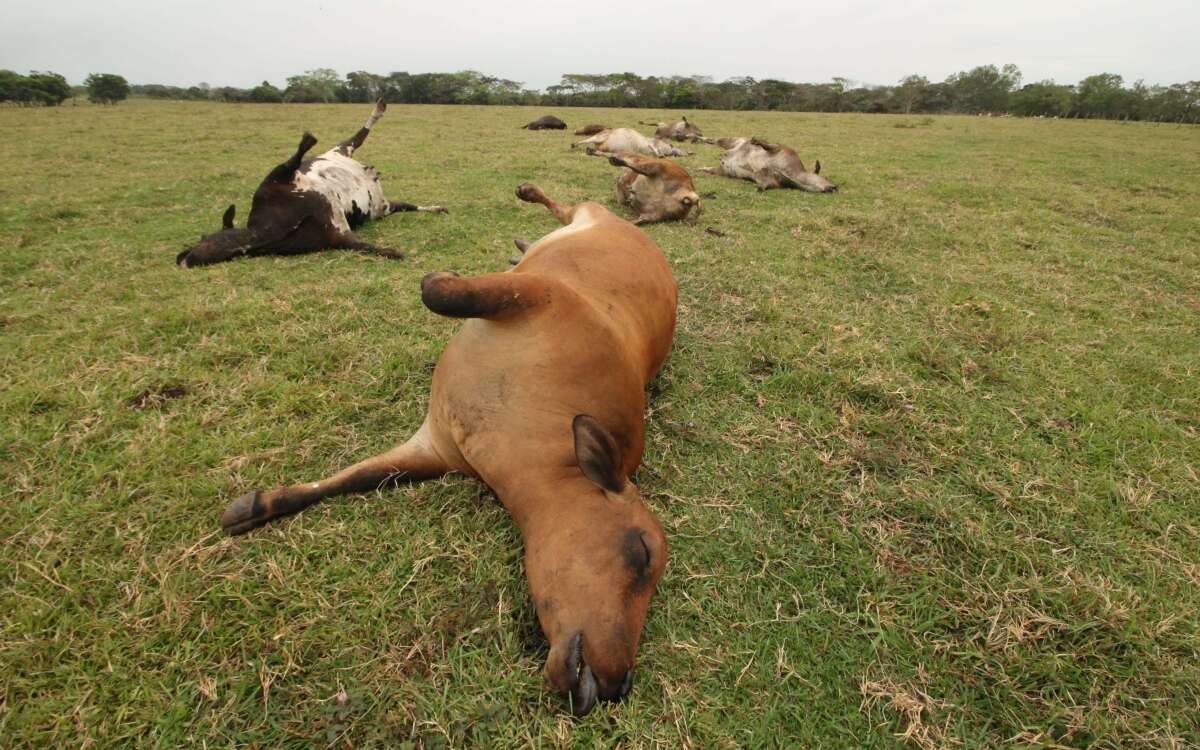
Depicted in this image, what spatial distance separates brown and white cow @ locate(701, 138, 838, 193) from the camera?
8.59m

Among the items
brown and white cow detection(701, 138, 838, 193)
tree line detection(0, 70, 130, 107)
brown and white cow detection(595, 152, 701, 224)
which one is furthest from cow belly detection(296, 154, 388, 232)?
tree line detection(0, 70, 130, 107)

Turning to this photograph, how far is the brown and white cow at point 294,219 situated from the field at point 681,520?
8.6 inches

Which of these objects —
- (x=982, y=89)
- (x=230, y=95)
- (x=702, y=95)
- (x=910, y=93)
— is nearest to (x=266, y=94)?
(x=230, y=95)

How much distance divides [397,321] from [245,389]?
107 cm

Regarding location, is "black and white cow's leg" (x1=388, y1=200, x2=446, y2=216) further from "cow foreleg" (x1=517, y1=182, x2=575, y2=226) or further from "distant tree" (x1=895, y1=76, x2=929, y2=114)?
"distant tree" (x1=895, y1=76, x2=929, y2=114)

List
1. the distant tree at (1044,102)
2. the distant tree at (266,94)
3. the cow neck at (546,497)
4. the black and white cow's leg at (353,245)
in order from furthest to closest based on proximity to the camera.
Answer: the distant tree at (1044,102) < the distant tree at (266,94) < the black and white cow's leg at (353,245) < the cow neck at (546,497)

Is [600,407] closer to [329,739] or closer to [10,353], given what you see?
[329,739]

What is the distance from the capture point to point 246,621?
1.73 m

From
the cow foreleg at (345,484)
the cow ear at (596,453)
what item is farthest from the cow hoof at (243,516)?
the cow ear at (596,453)

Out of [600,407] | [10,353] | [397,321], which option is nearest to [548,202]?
[397,321]

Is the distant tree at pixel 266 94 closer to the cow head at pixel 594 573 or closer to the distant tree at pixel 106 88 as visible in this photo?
the distant tree at pixel 106 88

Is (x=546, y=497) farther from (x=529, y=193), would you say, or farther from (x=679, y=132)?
(x=679, y=132)

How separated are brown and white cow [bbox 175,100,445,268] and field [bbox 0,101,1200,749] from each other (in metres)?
0.22

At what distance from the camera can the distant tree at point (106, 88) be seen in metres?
29.3
